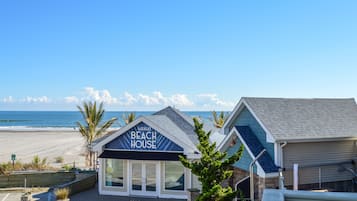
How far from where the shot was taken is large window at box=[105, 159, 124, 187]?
783 inches

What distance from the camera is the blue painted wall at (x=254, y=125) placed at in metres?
13.6

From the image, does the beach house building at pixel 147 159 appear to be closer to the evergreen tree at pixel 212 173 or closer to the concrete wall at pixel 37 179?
the concrete wall at pixel 37 179

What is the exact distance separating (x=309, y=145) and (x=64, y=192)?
37.8 ft

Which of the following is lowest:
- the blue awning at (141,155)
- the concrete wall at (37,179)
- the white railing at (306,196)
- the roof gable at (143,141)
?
the concrete wall at (37,179)

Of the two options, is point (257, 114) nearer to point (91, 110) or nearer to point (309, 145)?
point (309, 145)

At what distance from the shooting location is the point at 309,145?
13773 mm

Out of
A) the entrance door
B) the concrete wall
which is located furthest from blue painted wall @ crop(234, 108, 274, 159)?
the concrete wall

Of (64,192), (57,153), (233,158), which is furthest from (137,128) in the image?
(57,153)

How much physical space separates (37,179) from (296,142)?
16.4m

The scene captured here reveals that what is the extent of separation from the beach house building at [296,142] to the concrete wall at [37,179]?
11884mm

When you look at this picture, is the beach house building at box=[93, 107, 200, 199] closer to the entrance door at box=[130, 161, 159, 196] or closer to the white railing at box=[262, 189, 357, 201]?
the entrance door at box=[130, 161, 159, 196]

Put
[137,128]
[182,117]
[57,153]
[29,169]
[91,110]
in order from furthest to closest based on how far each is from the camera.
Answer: [57,153] → [91,110] → [29,169] → [182,117] → [137,128]

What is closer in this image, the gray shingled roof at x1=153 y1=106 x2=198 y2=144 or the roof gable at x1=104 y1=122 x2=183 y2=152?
the roof gable at x1=104 y1=122 x2=183 y2=152

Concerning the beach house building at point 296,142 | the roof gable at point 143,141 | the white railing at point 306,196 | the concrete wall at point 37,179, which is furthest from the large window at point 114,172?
the white railing at point 306,196
